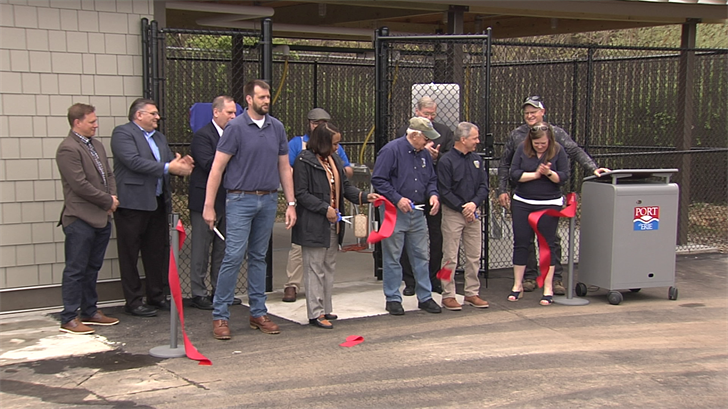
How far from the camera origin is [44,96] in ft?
23.0

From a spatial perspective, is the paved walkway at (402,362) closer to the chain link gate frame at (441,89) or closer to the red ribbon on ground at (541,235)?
the red ribbon on ground at (541,235)

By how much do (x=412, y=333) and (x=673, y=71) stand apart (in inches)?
308

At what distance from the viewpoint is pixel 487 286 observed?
8.55 metres

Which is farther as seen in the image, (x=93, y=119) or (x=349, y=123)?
(x=349, y=123)

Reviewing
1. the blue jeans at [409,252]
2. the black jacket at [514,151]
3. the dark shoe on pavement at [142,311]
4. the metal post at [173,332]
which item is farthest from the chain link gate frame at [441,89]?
the metal post at [173,332]

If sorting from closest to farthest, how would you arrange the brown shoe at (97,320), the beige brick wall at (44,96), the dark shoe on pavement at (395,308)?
the brown shoe at (97,320) → the beige brick wall at (44,96) → the dark shoe on pavement at (395,308)

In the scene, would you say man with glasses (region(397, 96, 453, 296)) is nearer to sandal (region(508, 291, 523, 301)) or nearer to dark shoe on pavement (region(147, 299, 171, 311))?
sandal (region(508, 291, 523, 301))

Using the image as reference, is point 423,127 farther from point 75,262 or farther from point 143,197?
point 75,262

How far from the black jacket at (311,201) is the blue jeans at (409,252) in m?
0.71

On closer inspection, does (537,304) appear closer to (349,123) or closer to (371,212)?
(371,212)

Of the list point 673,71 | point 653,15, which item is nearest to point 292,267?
point 653,15

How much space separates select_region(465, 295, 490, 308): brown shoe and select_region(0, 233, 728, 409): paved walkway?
0.38ft

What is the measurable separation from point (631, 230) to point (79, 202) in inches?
205

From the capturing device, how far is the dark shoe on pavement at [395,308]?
727cm
